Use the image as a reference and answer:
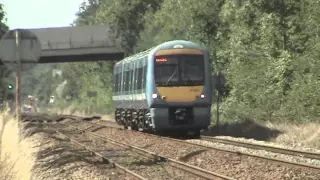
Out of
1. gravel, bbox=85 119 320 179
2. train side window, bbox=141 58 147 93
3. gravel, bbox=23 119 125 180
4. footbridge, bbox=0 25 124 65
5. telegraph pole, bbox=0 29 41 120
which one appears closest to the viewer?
gravel, bbox=85 119 320 179

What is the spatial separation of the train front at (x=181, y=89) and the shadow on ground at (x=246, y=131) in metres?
3.05

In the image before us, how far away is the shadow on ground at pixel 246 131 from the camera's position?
23.2m

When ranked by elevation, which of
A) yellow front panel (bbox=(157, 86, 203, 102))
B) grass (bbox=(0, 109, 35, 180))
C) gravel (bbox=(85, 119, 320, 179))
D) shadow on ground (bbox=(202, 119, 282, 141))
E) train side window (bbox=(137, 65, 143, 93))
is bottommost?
shadow on ground (bbox=(202, 119, 282, 141))

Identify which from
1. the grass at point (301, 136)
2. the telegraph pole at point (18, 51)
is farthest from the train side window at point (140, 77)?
the telegraph pole at point (18, 51)

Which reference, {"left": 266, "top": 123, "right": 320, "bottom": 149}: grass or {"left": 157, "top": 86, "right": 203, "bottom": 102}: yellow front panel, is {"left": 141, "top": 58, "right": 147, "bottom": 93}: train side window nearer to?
{"left": 157, "top": 86, "right": 203, "bottom": 102}: yellow front panel

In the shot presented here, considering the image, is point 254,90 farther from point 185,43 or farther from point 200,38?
point 200,38

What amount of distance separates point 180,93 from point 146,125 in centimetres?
302

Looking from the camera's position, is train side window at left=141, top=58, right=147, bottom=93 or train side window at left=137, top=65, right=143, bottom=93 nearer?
train side window at left=141, top=58, right=147, bottom=93

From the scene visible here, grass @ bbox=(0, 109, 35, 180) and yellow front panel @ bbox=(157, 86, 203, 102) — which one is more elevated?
yellow front panel @ bbox=(157, 86, 203, 102)

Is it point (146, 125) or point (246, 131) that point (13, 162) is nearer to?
point (146, 125)

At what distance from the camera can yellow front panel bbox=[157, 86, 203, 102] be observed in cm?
2130

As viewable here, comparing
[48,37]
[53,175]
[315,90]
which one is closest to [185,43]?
[315,90]

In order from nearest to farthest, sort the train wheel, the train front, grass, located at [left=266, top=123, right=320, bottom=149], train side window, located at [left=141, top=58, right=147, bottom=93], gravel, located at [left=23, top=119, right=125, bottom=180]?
gravel, located at [left=23, top=119, right=125, bottom=180], grass, located at [left=266, top=123, right=320, bottom=149], the train front, train side window, located at [left=141, top=58, right=147, bottom=93], the train wheel

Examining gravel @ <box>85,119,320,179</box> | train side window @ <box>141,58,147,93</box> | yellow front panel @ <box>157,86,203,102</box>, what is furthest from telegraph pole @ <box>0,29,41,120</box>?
train side window @ <box>141,58,147,93</box>
